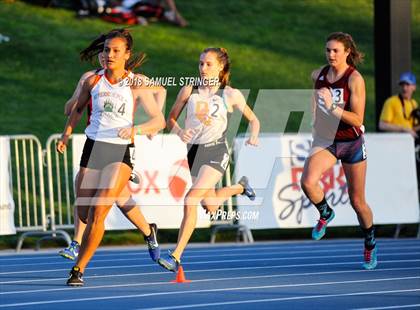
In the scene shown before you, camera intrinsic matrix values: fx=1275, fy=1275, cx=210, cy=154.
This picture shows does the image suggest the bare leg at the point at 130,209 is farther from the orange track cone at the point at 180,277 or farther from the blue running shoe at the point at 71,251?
the blue running shoe at the point at 71,251

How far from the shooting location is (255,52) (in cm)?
2959

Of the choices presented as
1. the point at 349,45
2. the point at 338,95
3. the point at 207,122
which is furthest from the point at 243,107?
the point at 349,45

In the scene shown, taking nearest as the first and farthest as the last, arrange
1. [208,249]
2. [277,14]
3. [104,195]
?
1. [104,195]
2. [208,249]
3. [277,14]

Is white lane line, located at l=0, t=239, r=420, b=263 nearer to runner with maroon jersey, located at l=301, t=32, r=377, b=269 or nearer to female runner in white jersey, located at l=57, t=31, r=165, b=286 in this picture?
runner with maroon jersey, located at l=301, t=32, r=377, b=269

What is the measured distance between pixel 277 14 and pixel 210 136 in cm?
2137

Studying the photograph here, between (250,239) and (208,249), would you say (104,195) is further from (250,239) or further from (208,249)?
(250,239)

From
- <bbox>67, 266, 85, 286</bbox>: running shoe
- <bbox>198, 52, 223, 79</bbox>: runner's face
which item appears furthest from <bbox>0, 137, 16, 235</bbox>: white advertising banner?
<bbox>67, 266, 85, 286</bbox>: running shoe

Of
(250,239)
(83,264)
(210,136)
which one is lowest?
(250,239)

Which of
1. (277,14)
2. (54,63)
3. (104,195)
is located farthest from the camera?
(277,14)

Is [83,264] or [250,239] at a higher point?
[83,264]

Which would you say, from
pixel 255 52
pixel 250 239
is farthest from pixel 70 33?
pixel 250 239

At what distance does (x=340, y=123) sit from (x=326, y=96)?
0.42 meters

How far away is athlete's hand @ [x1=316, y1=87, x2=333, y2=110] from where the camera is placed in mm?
11825

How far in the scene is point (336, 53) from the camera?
12094 millimetres
